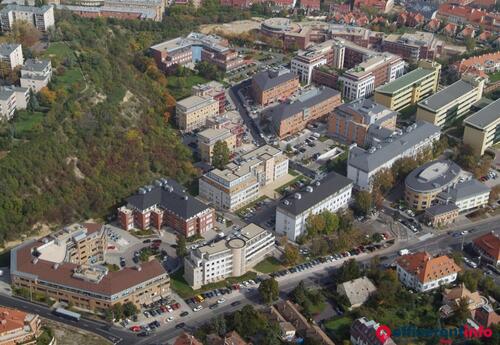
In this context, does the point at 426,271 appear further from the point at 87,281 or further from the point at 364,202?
the point at 87,281

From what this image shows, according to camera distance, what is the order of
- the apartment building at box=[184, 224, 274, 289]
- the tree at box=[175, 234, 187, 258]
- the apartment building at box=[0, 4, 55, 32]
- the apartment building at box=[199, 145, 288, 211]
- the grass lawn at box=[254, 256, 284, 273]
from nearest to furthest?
1. the apartment building at box=[184, 224, 274, 289]
2. the tree at box=[175, 234, 187, 258]
3. the grass lawn at box=[254, 256, 284, 273]
4. the apartment building at box=[199, 145, 288, 211]
5. the apartment building at box=[0, 4, 55, 32]

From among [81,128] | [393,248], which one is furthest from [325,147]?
[81,128]

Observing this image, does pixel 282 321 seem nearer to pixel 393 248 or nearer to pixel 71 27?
pixel 393 248

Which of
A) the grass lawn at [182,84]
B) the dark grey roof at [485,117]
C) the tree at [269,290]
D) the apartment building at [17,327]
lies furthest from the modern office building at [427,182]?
the apartment building at [17,327]

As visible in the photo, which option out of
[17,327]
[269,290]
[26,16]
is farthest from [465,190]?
[26,16]

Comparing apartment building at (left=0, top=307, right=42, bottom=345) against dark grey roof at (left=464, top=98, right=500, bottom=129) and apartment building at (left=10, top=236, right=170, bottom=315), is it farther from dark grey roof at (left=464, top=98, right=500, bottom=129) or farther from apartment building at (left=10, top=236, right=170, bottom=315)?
dark grey roof at (left=464, top=98, right=500, bottom=129)

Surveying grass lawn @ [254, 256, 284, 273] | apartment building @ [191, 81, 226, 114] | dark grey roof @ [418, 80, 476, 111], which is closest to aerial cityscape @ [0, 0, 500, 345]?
grass lawn @ [254, 256, 284, 273]
